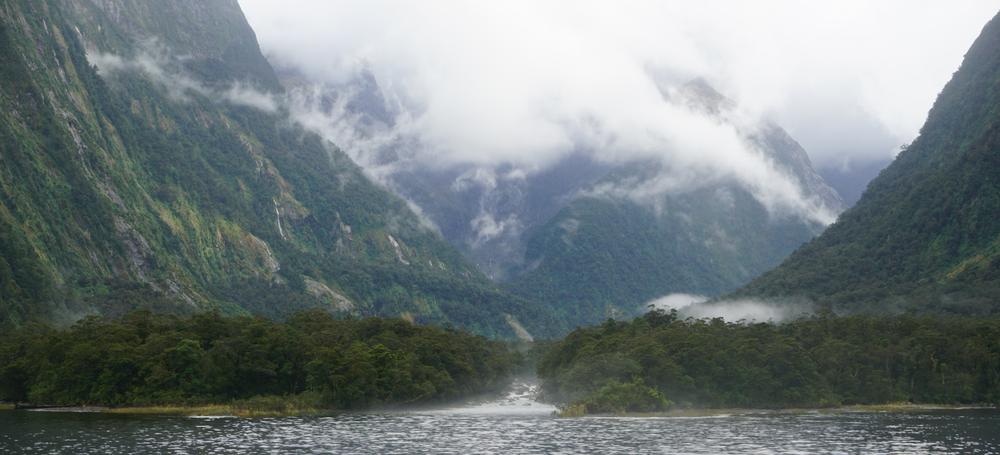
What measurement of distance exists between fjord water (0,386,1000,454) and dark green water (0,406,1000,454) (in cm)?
14

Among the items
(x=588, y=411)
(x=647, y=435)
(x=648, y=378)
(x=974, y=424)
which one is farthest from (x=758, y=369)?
(x=647, y=435)

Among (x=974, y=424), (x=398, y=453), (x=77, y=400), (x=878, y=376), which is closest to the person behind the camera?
(x=398, y=453)

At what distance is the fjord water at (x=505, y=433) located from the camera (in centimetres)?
11456

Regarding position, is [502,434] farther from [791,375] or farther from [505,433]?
[791,375]

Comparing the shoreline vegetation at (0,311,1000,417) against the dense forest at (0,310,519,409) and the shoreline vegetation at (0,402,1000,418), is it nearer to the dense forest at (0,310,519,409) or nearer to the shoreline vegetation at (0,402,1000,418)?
the dense forest at (0,310,519,409)

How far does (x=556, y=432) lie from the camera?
139125 mm

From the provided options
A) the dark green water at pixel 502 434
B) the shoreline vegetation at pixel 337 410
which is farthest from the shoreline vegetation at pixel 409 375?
the dark green water at pixel 502 434

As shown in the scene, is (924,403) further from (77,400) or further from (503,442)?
(77,400)

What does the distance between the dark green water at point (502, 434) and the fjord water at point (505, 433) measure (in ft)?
0.45

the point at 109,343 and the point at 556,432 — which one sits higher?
the point at 109,343

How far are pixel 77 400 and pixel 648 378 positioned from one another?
10518 cm

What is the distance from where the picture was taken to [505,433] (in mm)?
137250

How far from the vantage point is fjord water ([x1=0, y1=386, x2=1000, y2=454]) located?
11456 cm

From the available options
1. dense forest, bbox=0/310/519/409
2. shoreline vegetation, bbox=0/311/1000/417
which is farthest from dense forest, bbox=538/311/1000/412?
dense forest, bbox=0/310/519/409
